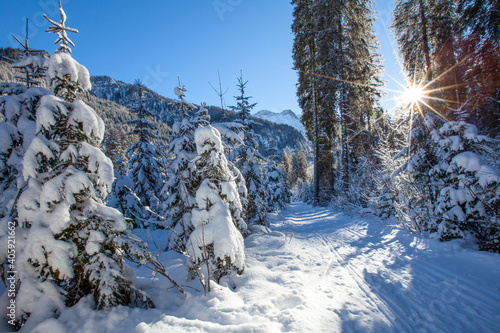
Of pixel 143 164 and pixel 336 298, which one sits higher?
pixel 143 164

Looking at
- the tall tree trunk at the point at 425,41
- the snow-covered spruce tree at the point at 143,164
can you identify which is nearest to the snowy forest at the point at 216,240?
the tall tree trunk at the point at 425,41

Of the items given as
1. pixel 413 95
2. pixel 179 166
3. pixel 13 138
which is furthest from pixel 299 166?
pixel 13 138

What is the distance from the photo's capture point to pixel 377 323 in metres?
3.10

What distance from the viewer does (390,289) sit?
403cm

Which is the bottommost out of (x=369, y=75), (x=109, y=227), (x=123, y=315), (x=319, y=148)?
(x=123, y=315)

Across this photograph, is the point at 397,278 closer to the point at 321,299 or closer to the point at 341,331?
the point at 321,299

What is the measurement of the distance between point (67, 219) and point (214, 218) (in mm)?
2382

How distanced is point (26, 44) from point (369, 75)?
1756 centimetres

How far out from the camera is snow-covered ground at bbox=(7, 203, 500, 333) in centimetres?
273

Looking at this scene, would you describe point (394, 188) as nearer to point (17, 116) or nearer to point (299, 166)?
point (17, 116)

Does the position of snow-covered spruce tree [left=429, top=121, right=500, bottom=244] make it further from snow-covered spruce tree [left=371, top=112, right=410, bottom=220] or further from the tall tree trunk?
the tall tree trunk

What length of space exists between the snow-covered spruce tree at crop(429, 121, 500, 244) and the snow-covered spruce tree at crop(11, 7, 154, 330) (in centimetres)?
769

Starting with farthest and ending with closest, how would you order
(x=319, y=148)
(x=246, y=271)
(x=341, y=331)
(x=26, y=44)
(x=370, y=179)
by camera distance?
(x=319, y=148) < (x=370, y=179) < (x=246, y=271) < (x=26, y=44) < (x=341, y=331)

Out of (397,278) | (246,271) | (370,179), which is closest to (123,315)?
(246,271)
